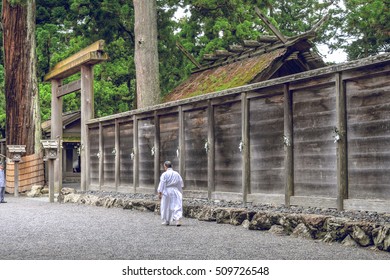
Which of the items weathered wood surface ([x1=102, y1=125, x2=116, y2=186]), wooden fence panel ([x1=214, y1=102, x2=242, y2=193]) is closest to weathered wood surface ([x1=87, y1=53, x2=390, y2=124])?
wooden fence panel ([x1=214, y1=102, x2=242, y2=193])

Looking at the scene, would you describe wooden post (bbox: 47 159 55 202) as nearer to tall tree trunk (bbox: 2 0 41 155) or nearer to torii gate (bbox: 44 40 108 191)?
torii gate (bbox: 44 40 108 191)

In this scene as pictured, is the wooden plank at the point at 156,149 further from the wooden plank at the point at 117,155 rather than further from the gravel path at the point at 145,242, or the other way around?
the wooden plank at the point at 117,155

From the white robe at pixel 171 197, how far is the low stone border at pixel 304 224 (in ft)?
1.78

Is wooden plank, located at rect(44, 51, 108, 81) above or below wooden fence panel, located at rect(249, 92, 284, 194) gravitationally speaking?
above

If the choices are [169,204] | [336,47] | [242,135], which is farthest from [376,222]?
[336,47]

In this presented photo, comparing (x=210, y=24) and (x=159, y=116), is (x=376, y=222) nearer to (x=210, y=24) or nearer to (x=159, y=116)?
(x=159, y=116)

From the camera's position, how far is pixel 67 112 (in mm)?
37781

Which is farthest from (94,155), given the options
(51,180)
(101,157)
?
(51,180)

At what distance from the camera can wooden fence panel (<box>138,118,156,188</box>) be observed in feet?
53.4

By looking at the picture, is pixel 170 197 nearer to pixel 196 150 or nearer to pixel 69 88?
pixel 196 150

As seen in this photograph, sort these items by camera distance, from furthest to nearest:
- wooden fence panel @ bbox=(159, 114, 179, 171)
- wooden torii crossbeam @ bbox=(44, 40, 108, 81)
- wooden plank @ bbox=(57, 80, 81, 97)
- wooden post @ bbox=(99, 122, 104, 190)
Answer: wooden plank @ bbox=(57, 80, 81, 97)
wooden torii crossbeam @ bbox=(44, 40, 108, 81)
wooden post @ bbox=(99, 122, 104, 190)
wooden fence panel @ bbox=(159, 114, 179, 171)

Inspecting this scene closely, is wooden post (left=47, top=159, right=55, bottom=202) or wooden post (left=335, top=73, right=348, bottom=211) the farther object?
wooden post (left=47, top=159, right=55, bottom=202)

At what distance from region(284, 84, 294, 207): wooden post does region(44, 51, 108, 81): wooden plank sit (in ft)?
31.4

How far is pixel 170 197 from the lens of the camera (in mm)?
12938
